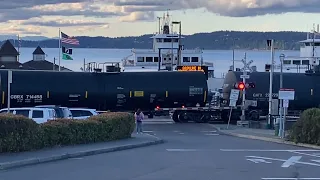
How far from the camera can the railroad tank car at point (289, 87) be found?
169 ft

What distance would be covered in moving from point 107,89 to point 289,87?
14.2 meters

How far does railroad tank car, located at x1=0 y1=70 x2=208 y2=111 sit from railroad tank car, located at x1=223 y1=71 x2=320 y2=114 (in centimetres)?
356

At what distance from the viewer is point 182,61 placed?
87688mm

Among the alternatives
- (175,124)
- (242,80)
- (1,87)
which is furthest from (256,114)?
(1,87)

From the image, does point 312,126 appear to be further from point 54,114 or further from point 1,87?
point 1,87

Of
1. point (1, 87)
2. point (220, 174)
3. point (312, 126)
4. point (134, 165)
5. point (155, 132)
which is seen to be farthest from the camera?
point (1, 87)

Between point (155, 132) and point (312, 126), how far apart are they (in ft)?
40.4

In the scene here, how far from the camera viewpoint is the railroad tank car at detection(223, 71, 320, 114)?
51500 millimetres

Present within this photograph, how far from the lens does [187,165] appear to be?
21281mm

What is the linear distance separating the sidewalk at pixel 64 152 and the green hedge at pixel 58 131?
397 mm

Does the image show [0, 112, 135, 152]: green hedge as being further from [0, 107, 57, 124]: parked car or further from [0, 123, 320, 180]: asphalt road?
[0, 107, 57, 124]: parked car

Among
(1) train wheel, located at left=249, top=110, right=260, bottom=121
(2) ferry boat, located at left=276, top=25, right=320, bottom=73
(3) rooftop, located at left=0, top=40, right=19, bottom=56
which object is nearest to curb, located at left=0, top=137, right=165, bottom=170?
(1) train wheel, located at left=249, top=110, right=260, bottom=121

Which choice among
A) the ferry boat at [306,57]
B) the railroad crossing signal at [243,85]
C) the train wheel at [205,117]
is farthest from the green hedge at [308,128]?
the ferry boat at [306,57]

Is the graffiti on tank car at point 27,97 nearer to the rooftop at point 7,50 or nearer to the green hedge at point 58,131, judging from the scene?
the green hedge at point 58,131
